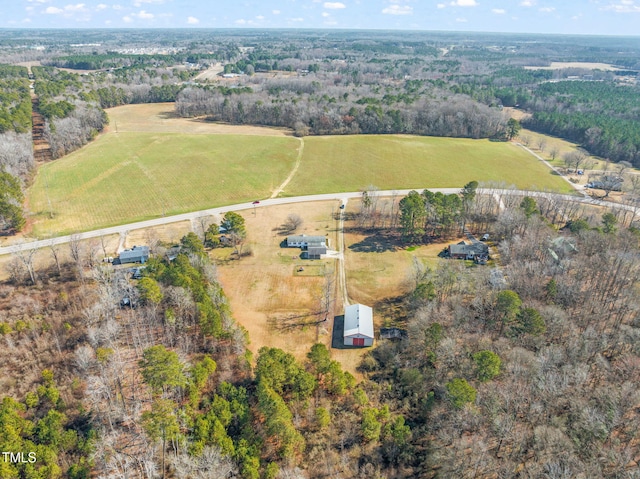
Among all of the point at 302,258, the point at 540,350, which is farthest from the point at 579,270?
the point at 302,258

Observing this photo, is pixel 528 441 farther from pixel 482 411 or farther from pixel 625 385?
pixel 625 385

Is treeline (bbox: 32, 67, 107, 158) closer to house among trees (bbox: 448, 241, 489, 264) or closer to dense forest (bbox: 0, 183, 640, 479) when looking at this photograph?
dense forest (bbox: 0, 183, 640, 479)

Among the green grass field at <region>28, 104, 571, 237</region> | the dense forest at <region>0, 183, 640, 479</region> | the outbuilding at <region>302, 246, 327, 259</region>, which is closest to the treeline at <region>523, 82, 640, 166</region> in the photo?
the green grass field at <region>28, 104, 571, 237</region>

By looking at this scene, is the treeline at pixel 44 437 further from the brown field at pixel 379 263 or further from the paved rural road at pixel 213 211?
the paved rural road at pixel 213 211

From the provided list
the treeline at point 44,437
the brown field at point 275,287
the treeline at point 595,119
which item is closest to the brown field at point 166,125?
the brown field at point 275,287

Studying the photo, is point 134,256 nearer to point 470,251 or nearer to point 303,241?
point 303,241

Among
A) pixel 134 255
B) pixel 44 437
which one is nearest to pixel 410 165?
pixel 134 255
